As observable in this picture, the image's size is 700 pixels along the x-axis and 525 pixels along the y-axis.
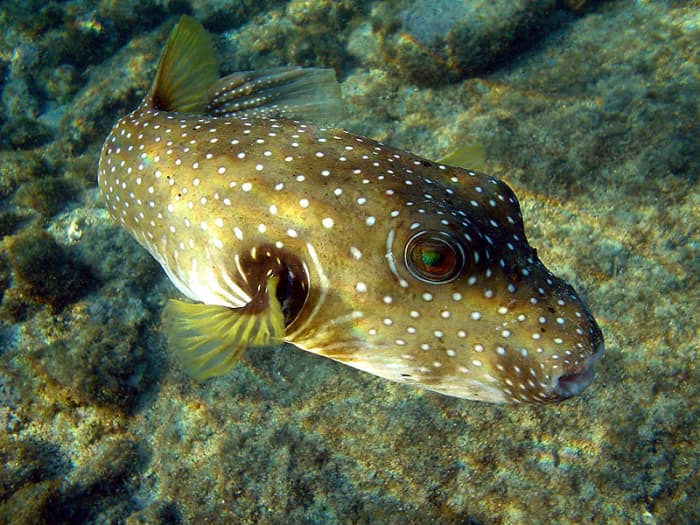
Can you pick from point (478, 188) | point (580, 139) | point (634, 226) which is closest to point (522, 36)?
point (580, 139)

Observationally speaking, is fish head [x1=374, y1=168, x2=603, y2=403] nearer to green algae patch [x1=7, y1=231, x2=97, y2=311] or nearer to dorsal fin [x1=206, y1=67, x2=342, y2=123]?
dorsal fin [x1=206, y1=67, x2=342, y2=123]

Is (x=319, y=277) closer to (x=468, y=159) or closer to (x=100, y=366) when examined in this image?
(x=468, y=159)

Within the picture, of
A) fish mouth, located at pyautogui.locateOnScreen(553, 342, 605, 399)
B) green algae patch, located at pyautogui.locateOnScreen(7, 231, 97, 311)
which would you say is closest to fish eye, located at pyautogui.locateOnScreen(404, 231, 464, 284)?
fish mouth, located at pyautogui.locateOnScreen(553, 342, 605, 399)

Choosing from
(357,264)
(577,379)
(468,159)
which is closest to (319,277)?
(357,264)

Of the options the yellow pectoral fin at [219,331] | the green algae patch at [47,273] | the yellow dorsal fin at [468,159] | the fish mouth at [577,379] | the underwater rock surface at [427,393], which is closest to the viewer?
the fish mouth at [577,379]

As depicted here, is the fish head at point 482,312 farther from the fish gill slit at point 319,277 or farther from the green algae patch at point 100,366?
the green algae patch at point 100,366

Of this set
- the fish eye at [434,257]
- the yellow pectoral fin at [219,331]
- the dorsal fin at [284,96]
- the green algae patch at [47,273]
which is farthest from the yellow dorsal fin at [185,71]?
the green algae patch at [47,273]

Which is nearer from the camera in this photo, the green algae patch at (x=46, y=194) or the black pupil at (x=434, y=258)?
the black pupil at (x=434, y=258)

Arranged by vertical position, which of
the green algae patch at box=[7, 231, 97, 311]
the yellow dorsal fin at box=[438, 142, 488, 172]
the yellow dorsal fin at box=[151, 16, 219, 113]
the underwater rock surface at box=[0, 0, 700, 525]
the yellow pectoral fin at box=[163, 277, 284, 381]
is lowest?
the underwater rock surface at box=[0, 0, 700, 525]
